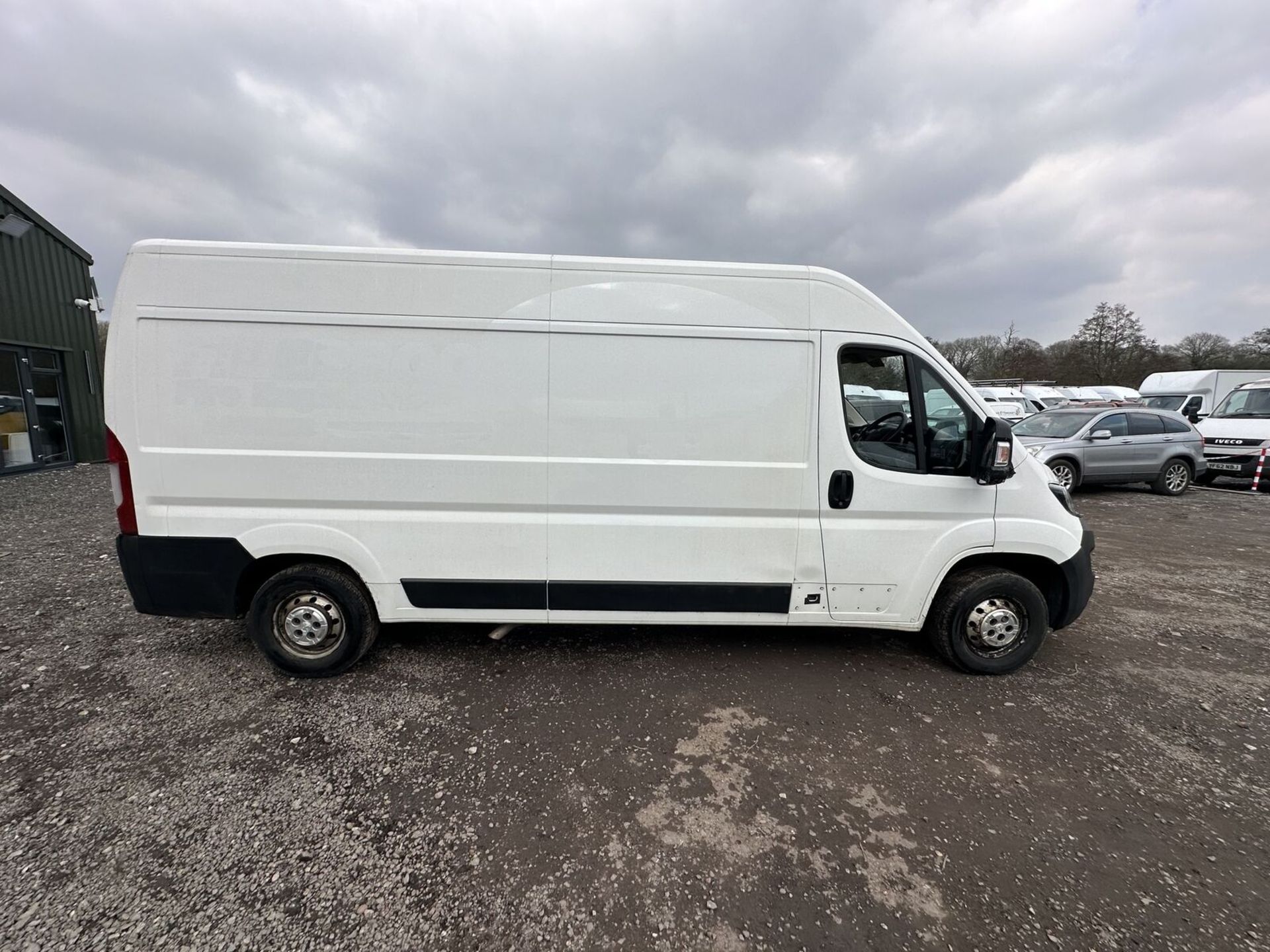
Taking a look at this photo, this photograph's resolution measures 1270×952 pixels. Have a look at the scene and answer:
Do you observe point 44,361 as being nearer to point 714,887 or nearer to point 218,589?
point 218,589

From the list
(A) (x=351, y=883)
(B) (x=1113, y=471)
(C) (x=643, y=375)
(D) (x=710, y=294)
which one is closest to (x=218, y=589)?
(A) (x=351, y=883)

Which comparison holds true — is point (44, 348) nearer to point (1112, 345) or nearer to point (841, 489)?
point (841, 489)

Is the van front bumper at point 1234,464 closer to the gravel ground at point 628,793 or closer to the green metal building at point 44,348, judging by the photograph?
the gravel ground at point 628,793

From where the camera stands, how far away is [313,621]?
3.14 meters

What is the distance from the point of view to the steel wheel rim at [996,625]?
128 inches

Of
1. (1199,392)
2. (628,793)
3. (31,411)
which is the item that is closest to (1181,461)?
(628,793)

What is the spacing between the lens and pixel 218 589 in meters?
3.05

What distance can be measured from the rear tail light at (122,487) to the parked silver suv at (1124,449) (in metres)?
11.8

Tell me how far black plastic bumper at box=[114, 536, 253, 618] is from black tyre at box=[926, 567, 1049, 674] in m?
4.18

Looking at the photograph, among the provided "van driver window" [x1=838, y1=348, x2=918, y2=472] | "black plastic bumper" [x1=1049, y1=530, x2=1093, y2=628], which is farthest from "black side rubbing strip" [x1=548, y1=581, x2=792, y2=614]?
"black plastic bumper" [x1=1049, y1=530, x2=1093, y2=628]

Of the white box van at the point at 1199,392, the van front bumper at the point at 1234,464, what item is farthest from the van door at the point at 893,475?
the white box van at the point at 1199,392

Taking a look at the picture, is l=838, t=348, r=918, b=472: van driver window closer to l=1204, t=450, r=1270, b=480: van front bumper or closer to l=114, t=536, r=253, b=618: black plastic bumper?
l=114, t=536, r=253, b=618: black plastic bumper

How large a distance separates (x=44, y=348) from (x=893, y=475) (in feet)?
52.4

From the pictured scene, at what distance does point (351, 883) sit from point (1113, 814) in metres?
3.19
